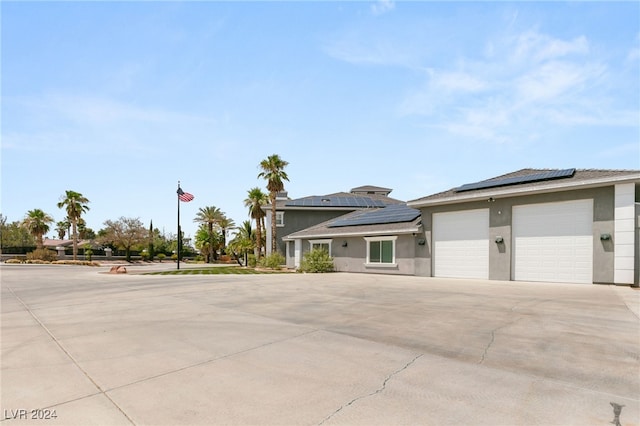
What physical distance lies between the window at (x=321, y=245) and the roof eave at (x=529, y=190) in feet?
29.1

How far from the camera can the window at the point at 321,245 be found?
95.7ft

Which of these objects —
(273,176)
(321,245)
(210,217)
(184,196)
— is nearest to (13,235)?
(210,217)

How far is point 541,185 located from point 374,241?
37.1 ft

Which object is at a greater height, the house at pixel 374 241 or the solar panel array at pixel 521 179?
the solar panel array at pixel 521 179

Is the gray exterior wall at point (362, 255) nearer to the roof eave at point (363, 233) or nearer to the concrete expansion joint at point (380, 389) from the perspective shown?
the roof eave at point (363, 233)

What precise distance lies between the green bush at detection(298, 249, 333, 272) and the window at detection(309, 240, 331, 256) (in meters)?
1.31

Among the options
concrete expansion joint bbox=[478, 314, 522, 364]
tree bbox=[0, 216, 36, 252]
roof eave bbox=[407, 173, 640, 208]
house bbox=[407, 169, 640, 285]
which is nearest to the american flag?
roof eave bbox=[407, 173, 640, 208]

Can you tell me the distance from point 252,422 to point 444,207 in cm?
1995

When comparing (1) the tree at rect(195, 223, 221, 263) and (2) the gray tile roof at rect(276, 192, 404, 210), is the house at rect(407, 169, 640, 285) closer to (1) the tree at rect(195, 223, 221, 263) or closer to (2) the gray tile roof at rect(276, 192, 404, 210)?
(2) the gray tile roof at rect(276, 192, 404, 210)

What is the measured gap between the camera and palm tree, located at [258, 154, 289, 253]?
36.7 metres

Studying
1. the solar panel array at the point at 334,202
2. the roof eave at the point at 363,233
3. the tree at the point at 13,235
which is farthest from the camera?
the tree at the point at 13,235

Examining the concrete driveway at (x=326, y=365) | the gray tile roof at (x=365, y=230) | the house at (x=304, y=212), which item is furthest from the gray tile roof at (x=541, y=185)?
the house at (x=304, y=212)

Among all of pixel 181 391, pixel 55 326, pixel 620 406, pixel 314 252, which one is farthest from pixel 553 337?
pixel 314 252

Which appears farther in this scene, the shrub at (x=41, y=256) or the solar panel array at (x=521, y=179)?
the shrub at (x=41, y=256)
